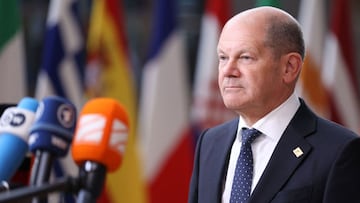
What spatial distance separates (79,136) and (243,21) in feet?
1.65

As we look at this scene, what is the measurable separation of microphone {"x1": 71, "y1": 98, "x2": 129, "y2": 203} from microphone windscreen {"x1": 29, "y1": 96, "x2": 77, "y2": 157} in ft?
0.22

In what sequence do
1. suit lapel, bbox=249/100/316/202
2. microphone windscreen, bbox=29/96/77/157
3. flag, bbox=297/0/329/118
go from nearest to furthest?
microphone windscreen, bbox=29/96/77/157, suit lapel, bbox=249/100/316/202, flag, bbox=297/0/329/118

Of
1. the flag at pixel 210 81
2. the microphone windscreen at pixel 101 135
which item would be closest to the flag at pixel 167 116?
the flag at pixel 210 81

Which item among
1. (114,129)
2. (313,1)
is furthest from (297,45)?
(313,1)

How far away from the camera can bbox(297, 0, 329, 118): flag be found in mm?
5477

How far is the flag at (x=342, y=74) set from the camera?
228 inches

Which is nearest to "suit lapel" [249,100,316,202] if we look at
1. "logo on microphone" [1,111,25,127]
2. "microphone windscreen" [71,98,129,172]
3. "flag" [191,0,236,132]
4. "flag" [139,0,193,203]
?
"microphone windscreen" [71,98,129,172]

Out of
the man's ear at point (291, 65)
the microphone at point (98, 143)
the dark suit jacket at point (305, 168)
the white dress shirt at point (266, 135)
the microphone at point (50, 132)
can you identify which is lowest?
the dark suit jacket at point (305, 168)

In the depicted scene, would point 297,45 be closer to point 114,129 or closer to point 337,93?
point 114,129

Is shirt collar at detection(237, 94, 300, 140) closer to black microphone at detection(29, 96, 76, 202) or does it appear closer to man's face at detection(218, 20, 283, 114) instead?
man's face at detection(218, 20, 283, 114)

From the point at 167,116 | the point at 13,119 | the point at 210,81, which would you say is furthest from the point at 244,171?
the point at 167,116

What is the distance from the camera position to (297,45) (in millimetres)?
2240

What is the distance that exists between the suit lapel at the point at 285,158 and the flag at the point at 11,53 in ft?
11.4

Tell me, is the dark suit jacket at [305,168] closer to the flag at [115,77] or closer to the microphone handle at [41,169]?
the microphone handle at [41,169]
